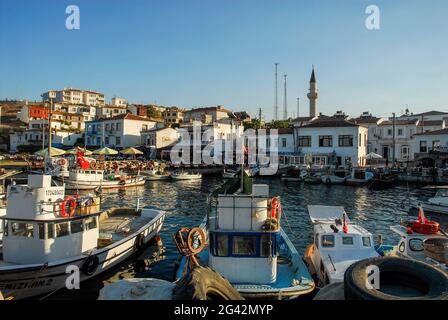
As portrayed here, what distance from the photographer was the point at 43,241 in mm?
13625

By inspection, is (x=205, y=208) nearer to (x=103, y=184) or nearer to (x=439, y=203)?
(x=103, y=184)

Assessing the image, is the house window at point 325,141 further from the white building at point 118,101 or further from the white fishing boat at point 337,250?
the white building at point 118,101

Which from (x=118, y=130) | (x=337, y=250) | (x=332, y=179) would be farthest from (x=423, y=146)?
(x=118, y=130)

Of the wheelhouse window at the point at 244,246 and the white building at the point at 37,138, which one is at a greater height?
the white building at the point at 37,138

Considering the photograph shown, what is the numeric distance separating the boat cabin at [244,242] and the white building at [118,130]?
74.4 m

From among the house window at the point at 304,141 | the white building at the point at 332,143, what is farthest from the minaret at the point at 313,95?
the white building at the point at 332,143

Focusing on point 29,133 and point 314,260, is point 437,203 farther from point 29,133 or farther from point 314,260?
point 29,133

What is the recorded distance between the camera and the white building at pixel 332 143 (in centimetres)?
6581

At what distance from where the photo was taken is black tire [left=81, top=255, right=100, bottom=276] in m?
14.7

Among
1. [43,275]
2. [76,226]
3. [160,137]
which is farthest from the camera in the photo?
[160,137]

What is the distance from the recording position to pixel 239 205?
12.9m

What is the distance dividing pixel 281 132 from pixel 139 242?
58.6 meters

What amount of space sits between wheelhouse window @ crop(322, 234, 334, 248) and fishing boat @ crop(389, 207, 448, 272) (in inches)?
103
